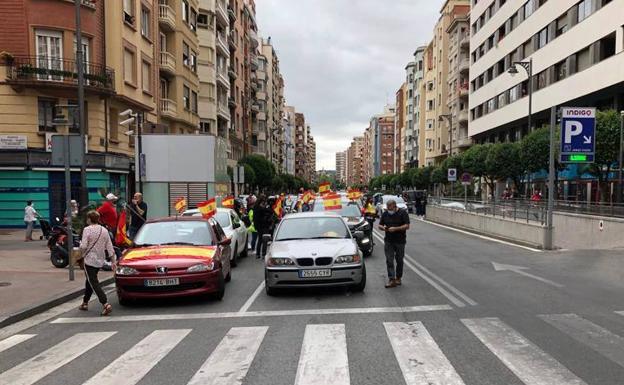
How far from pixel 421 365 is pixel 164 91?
3329 centimetres

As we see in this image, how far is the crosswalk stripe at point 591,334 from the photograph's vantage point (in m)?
5.65

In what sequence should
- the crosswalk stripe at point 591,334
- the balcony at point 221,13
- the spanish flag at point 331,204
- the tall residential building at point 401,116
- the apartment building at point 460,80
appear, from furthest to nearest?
the tall residential building at point 401,116 → the apartment building at point 460,80 → the balcony at point 221,13 → the spanish flag at point 331,204 → the crosswalk stripe at point 591,334

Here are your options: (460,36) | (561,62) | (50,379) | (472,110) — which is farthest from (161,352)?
(460,36)

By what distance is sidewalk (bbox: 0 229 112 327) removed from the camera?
820 centimetres

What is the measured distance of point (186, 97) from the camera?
1522 inches

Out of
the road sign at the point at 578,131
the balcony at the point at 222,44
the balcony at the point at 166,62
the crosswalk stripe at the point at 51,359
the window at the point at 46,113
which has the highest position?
the balcony at the point at 222,44

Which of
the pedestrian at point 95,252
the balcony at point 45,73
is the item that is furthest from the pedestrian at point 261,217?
the balcony at point 45,73

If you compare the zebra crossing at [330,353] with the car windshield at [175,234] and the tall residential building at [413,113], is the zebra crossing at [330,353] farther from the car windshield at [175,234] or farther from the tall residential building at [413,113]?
the tall residential building at [413,113]

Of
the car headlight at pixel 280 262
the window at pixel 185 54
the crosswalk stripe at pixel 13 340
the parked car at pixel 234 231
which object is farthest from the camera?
the window at pixel 185 54

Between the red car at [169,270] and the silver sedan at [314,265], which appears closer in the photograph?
the red car at [169,270]

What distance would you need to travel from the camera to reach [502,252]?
16469mm

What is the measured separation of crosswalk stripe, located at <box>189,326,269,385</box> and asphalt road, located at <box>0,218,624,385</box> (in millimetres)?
13

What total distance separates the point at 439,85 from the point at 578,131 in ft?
209

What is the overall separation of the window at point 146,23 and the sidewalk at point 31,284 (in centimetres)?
1847
